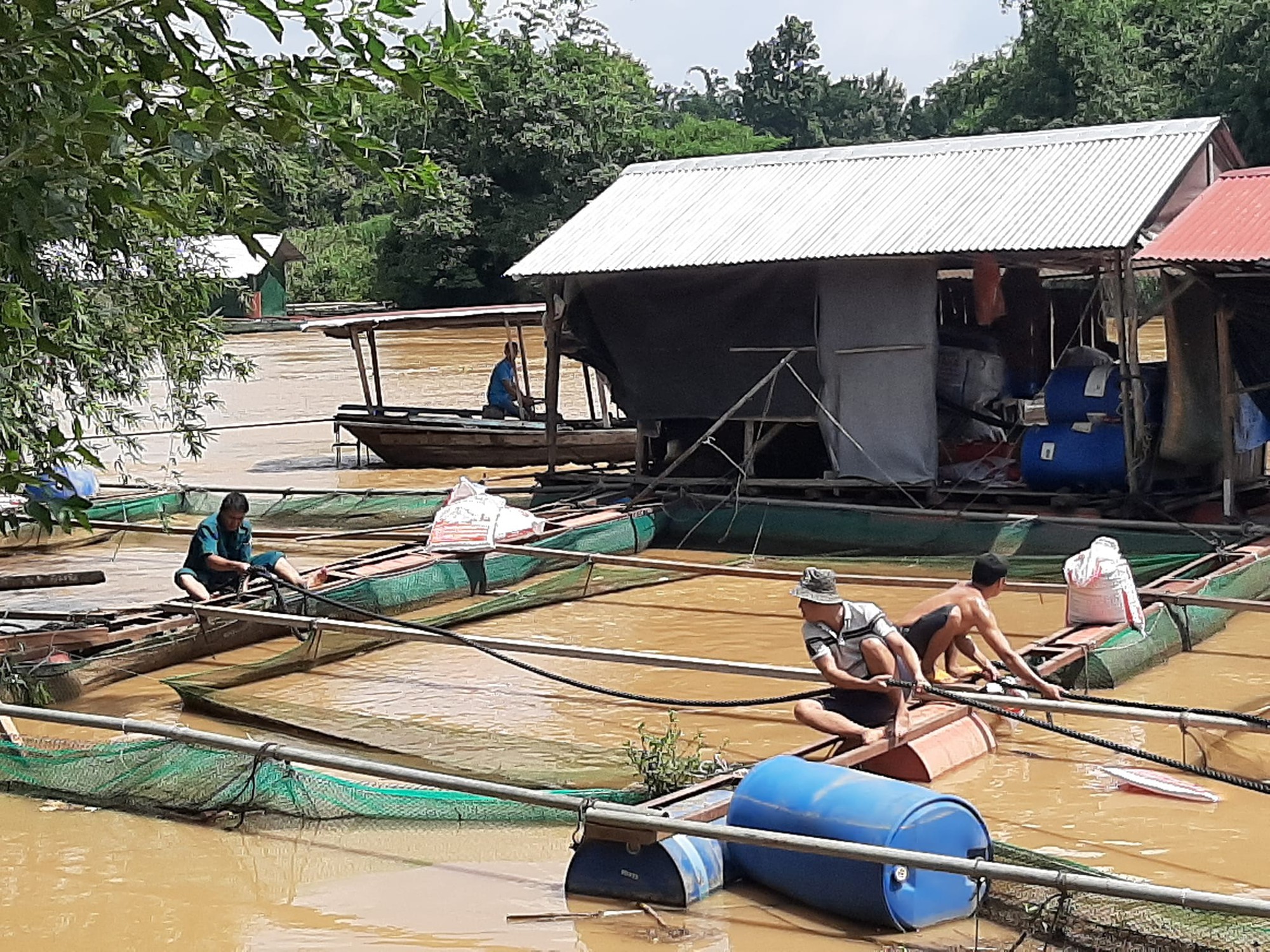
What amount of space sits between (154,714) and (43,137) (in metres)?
6.34

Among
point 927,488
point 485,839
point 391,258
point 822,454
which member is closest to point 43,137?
point 485,839

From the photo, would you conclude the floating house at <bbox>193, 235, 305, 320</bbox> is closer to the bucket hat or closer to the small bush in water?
the bucket hat

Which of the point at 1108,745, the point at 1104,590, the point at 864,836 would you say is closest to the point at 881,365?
the point at 1104,590

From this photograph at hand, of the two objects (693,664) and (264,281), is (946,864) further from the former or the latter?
(264,281)

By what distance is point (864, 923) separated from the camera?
5609mm

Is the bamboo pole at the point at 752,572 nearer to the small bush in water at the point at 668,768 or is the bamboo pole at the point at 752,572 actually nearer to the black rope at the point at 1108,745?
the black rope at the point at 1108,745

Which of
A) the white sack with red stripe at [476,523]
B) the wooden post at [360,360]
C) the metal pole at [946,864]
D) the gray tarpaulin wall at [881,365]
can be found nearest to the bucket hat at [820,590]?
the metal pole at [946,864]

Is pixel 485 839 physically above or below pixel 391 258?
below

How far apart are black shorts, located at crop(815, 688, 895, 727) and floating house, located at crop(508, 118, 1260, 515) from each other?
234 inches

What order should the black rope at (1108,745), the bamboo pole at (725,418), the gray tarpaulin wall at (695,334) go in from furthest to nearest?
the gray tarpaulin wall at (695,334), the bamboo pole at (725,418), the black rope at (1108,745)

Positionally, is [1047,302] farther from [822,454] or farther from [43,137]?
[43,137]

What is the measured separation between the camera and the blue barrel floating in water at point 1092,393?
12.6 metres

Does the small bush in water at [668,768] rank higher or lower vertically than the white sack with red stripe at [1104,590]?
lower

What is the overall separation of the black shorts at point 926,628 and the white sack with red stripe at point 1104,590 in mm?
1706
